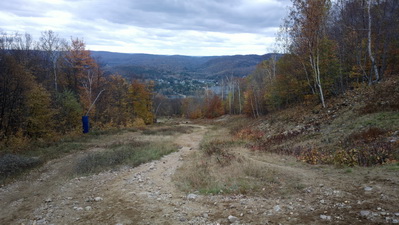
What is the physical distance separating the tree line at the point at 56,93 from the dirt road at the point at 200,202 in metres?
12.5

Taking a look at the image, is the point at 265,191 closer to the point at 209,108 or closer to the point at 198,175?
the point at 198,175

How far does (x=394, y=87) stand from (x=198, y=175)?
554 inches

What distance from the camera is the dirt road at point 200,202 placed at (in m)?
5.32

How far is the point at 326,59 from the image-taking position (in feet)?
76.4

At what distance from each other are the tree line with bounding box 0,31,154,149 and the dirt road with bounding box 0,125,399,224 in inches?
490

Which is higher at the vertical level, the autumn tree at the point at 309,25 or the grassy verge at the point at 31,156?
the autumn tree at the point at 309,25

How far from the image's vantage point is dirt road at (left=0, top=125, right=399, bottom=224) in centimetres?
532

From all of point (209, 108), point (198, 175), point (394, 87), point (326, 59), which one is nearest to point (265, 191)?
point (198, 175)

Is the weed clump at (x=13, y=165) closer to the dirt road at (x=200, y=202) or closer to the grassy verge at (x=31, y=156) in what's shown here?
the grassy verge at (x=31, y=156)

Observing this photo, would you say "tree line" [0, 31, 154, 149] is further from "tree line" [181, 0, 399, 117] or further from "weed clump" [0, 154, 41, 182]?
"tree line" [181, 0, 399, 117]

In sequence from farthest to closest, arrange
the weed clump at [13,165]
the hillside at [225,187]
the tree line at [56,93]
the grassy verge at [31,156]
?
1. the tree line at [56,93]
2. the grassy verge at [31,156]
3. the weed clump at [13,165]
4. the hillside at [225,187]

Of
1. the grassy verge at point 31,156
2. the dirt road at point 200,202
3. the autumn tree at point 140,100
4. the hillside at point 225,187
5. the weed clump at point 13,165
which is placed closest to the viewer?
the dirt road at point 200,202

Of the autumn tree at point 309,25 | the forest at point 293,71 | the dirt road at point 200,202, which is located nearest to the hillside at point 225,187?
the dirt road at point 200,202

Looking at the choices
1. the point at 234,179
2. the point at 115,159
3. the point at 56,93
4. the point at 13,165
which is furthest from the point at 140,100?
the point at 234,179
